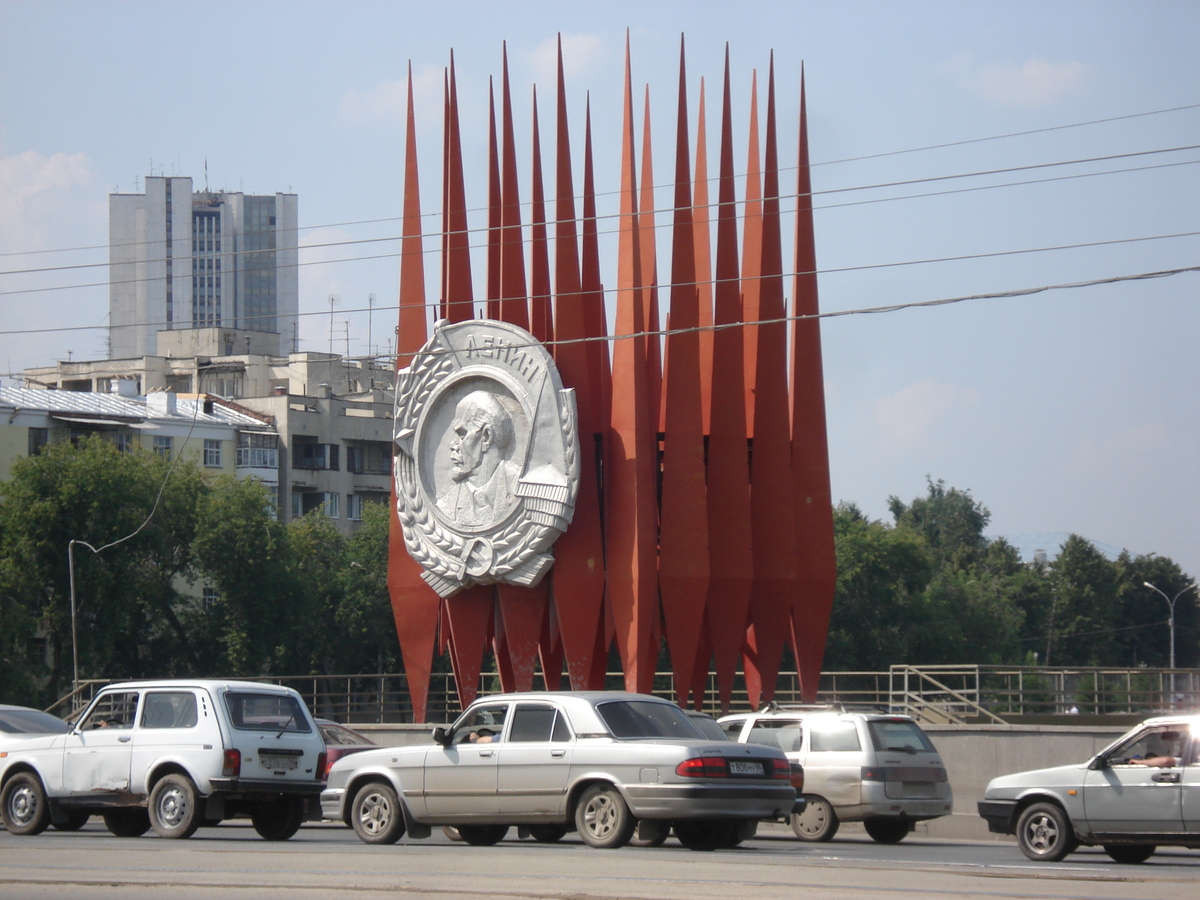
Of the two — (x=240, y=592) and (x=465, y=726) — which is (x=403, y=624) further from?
(x=240, y=592)

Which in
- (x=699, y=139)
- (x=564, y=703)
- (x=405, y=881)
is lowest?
(x=405, y=881)

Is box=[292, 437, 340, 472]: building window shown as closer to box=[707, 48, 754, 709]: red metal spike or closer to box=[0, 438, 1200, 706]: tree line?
box=[0, 438, 1200, 706]: tree line

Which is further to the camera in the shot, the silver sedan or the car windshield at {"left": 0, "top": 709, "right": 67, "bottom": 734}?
the car windshield at {"left": 0, "top": 709, "right": 67, "bottom": 734}

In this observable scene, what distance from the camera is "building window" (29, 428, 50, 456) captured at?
72.5 m

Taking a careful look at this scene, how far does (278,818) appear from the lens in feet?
57.7

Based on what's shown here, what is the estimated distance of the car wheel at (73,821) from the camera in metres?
17.9

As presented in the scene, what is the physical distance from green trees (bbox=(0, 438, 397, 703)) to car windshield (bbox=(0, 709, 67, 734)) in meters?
39.1

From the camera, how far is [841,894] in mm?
10898

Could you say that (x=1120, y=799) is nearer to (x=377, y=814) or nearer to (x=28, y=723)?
(x=377, y=814)

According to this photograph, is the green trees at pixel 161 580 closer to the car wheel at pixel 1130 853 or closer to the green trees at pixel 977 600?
the green trees at pixel 977 600

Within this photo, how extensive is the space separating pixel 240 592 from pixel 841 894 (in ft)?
180

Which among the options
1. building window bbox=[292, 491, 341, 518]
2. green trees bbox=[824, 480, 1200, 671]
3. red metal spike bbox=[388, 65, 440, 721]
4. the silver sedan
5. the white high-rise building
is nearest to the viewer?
the silver sedan

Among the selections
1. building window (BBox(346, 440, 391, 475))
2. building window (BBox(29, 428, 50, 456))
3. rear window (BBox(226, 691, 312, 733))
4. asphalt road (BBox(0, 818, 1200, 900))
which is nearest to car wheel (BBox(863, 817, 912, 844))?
asphalt road (BBox(0, 818, 1200, 900))

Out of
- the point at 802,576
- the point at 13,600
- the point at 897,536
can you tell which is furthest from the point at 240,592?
the point at 802,576
